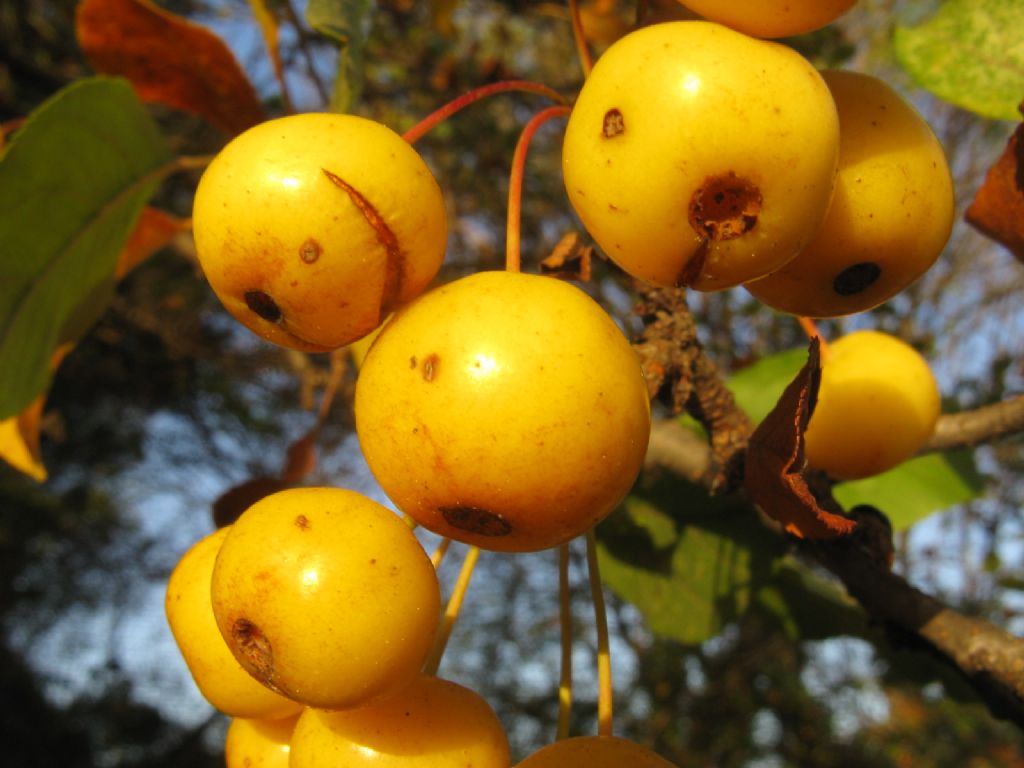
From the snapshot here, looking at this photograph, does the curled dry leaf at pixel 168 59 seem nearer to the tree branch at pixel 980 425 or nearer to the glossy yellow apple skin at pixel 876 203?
the glossy yellow apple skin at pixel 876 203

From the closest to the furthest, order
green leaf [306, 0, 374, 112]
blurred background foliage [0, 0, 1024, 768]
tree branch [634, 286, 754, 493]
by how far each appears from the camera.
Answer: tree branch [634, 286, 754, 493]
green leaf [306, 0, 374, 112]
blurred background foliage [0, 0, 1024, 768]

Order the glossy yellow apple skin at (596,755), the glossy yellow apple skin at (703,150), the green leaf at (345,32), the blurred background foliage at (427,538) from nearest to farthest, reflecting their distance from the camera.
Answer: the glossy yellow apple skin at (703,150) < the glossy yellow apple skin at (596,755) < the green leaf at (345,32) < the blurred background foliage at (427,538)

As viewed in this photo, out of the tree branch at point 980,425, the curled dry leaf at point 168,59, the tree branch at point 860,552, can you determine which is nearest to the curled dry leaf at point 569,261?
the tree branch at point 860,552

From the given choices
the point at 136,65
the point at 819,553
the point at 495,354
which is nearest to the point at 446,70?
the point at 136,65

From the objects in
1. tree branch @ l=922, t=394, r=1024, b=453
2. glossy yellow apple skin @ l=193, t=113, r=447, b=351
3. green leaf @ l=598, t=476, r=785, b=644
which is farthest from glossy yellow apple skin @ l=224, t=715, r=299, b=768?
tree branch @ l=922, t=394, r=1024, b=453

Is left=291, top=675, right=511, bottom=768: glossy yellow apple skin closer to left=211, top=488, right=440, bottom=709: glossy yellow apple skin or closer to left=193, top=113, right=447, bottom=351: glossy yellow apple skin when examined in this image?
left=211, top=488, right=440, bottom=709: glossy yellow apple skin

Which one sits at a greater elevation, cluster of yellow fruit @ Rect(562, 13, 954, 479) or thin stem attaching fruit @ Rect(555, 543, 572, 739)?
cluster of yellow fruit @ Rect(562, 13, 954, 479)

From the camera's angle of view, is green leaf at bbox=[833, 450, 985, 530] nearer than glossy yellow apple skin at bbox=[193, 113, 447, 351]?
No
